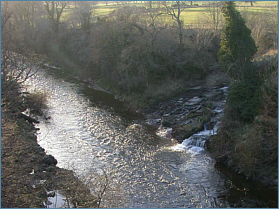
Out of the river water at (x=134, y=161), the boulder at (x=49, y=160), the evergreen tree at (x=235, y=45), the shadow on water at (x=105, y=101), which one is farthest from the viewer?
the shadow on water at (x=105, y=101)

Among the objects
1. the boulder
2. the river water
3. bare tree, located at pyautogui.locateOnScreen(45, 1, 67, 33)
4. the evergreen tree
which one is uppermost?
bare tree, located at pyautogui.locateOnScreen(45, 1, 67, 33)

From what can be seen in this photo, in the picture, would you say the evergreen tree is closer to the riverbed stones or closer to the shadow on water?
the riverbed stones

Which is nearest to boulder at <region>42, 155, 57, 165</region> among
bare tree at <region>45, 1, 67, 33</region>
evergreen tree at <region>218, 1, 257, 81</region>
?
evergreen tree at <region>218, 1, 257, 81</region>

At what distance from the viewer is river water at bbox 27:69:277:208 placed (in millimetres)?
16891

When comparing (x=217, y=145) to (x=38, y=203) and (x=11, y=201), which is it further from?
(x=11, y=201)

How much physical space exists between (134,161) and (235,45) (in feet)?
43.9

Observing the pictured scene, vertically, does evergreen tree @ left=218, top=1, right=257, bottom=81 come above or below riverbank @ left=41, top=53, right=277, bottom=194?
above

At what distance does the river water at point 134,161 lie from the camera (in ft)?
55.4

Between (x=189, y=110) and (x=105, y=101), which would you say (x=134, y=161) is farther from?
(x=105, y=101)

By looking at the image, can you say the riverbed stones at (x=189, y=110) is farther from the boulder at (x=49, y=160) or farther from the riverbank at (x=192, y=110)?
the boulder at (x=49, y=160)

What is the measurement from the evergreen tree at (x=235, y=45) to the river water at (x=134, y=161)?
8025mm

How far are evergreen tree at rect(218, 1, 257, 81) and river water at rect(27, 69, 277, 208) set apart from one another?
8.03 metres

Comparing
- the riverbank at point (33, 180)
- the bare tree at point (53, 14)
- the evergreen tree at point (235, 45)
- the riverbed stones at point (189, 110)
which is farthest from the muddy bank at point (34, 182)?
the bare tree at point (53, 14)

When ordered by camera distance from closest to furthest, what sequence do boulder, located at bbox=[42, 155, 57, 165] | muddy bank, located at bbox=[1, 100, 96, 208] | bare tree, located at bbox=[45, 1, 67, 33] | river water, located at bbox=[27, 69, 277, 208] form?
muddy bank, located at bbox=[1, 100, 96, 208] < river water, located at bbox=[27, 69, 277, 208] < boulder, located at bbox=[42, 155, 57, 165] < bare tree, located at bbox=[45, 1, 67, 33]
